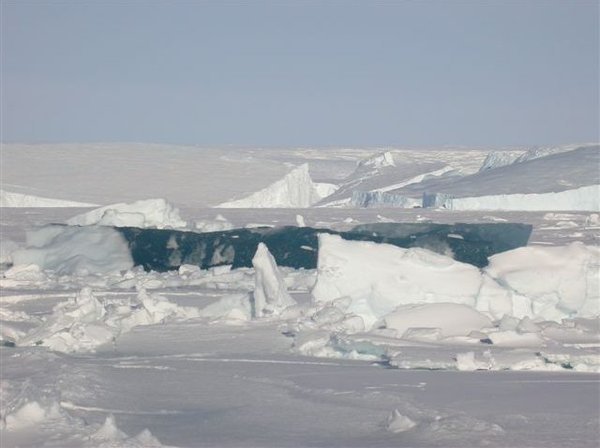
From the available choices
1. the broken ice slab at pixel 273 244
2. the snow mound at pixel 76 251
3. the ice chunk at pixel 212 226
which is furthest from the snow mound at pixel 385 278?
the ice chunk at pixel 212 226

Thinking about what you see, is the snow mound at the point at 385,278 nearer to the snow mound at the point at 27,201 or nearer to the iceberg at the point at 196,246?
the iceberg at the point at 196,246

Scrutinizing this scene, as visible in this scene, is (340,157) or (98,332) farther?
(340,157)

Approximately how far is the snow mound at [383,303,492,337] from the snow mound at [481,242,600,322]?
2.54 ft

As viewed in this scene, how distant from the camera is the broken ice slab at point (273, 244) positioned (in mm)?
14180

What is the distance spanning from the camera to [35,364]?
278 inches

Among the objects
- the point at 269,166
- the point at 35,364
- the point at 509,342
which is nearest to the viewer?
the point at 35,364

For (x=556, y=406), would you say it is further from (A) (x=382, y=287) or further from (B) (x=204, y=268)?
(B) (x=204, y=268)

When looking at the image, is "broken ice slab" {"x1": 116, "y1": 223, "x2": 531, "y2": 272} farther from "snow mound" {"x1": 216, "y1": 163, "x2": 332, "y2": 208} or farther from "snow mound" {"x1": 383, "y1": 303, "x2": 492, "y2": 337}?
"snow mound" {"x1": 216, "y1": 163, "x2": 332, "y2": 208}

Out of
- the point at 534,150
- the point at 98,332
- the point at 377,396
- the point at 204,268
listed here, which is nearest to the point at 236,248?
the point at 204,268

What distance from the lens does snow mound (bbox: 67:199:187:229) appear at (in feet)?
53.7

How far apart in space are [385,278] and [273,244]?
529 cm

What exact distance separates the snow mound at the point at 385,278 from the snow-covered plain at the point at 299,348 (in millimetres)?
14

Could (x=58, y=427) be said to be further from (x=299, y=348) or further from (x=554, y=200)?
(x=554, y=200)

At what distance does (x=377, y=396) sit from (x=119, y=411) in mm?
1413
